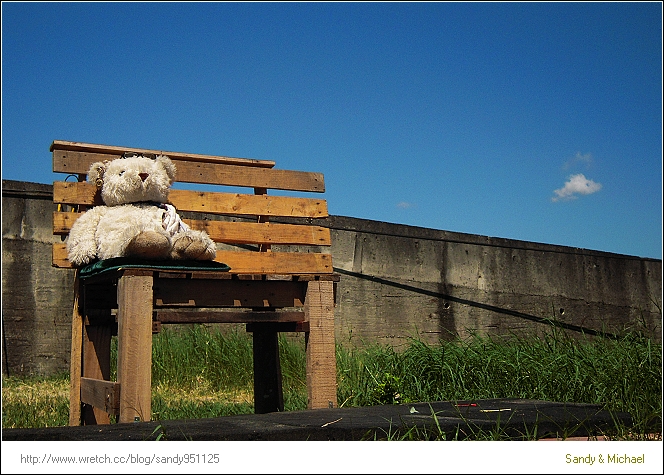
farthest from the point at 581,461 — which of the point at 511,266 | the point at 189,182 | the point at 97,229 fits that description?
the point at 511,266

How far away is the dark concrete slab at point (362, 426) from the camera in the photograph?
270cm

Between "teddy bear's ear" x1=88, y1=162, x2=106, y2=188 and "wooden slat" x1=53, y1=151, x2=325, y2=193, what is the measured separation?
0.75ft

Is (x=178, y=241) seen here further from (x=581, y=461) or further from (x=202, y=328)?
(x=202, y=328)

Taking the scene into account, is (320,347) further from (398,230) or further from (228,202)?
(398,230)

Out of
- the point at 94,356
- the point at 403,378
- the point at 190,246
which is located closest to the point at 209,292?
the point at 190,246

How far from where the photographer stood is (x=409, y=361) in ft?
17.1

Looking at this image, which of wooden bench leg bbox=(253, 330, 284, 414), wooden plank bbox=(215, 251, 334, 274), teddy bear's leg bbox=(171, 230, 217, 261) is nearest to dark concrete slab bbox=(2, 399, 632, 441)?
teddy bear's leg bbox=(171, 230, 217, 261)

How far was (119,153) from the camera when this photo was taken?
185 inches

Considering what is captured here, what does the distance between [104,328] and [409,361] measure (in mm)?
2109

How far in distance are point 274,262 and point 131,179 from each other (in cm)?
113

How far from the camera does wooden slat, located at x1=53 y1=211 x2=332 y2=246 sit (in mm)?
4727

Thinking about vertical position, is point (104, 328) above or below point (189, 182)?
below

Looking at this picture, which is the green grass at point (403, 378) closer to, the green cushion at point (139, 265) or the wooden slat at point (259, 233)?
the wooden slat at point (259, 233)

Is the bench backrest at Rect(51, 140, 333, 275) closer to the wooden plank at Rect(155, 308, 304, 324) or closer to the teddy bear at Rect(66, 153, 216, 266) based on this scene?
the teddy bear at Rect(66, 153, 216, 266)
